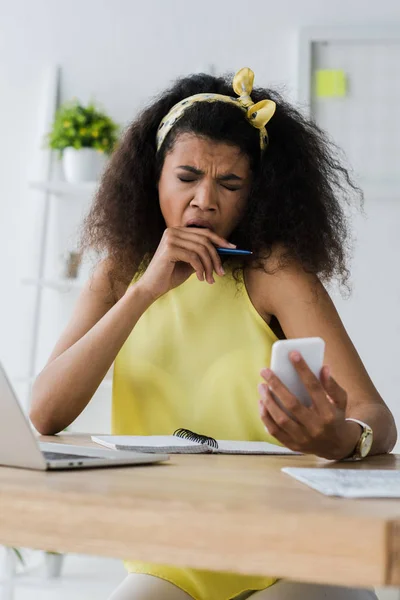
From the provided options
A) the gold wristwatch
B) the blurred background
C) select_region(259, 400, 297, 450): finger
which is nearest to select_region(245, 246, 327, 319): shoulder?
the gold wristwatch

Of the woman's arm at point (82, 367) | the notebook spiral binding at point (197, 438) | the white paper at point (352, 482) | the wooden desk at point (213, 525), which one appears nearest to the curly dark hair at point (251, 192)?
the woman's arm at point (82, 367)

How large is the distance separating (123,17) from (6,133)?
0.66 m

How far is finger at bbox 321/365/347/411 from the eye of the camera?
0.93m

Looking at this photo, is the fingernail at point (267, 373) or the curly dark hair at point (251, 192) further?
the curly dark hair at point (251, 192)

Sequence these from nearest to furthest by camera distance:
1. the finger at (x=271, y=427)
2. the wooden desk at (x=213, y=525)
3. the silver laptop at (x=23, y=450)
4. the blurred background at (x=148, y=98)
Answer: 1. the wooden desk at (x=213, y=525)
2. the silver laptop at (x=23, y=450)
3. the finger at (x=271, y=427)
4. the blurred background at (x=148, y=98)

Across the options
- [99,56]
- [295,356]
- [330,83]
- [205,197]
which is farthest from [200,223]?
[99,56]

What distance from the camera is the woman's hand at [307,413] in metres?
0.92

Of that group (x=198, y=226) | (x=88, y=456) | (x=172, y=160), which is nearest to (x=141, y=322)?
(x=198, y=226)

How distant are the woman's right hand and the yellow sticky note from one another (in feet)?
6.14

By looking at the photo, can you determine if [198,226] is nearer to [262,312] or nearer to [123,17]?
[262,312]

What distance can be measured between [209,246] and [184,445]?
436 millimetres

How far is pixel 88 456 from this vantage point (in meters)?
0.94

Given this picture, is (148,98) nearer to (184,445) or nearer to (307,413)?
(184,445)

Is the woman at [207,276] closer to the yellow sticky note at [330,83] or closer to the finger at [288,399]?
the finger at [288,399]
